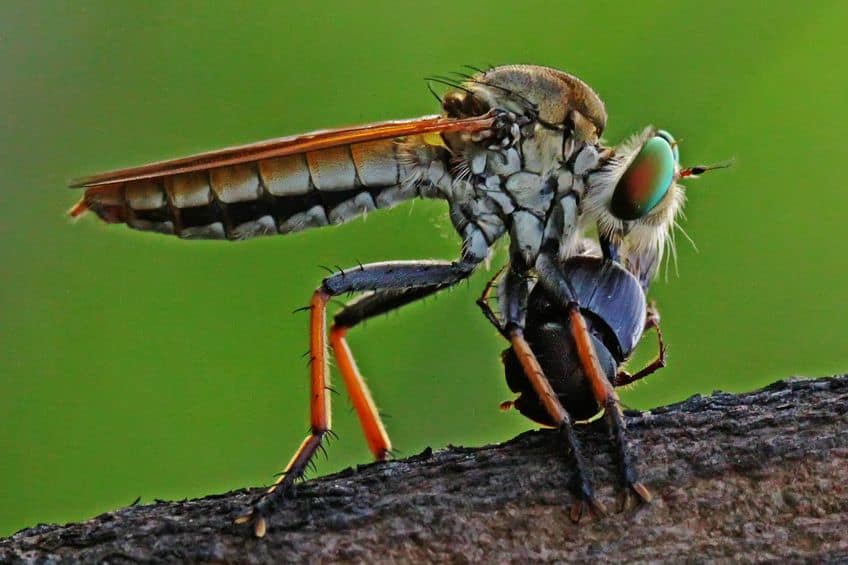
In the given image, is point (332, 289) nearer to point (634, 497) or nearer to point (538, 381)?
point (538, 381)

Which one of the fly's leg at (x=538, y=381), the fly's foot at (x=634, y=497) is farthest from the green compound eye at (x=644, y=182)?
the fly's foot at (x=634, y=497)

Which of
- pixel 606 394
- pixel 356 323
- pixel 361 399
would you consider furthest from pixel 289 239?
pixel 606 394

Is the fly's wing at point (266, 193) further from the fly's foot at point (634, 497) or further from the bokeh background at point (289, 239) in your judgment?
the fly's foot at point (634, 497)

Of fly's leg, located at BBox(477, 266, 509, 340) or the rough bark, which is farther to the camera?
fly's leg, located at BBox(477, 266, 509, 340)

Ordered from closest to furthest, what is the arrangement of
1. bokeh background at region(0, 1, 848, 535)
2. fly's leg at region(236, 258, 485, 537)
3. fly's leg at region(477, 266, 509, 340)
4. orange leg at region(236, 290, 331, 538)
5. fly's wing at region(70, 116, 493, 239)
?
orange leg at region(236, 290, 331, 538) < fly's leg at region(236, 258, 485, 537) < fly's leg at region(477, 266, 509, 340) < fly's wing at region(70, 116, 493, 239) < bokeh background at region(0, 1, 848, 535)

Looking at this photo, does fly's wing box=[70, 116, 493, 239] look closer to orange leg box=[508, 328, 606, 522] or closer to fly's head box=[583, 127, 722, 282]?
fly's head box=[583, 127, 722, 282]

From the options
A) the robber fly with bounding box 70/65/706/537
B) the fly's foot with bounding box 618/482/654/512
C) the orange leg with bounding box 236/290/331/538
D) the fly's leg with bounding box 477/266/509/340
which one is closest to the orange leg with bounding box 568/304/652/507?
the fly's foot with bounding box 618/482/654/512

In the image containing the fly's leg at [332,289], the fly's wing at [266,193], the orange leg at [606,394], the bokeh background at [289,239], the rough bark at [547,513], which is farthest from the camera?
the bokeh background at [289,239]
